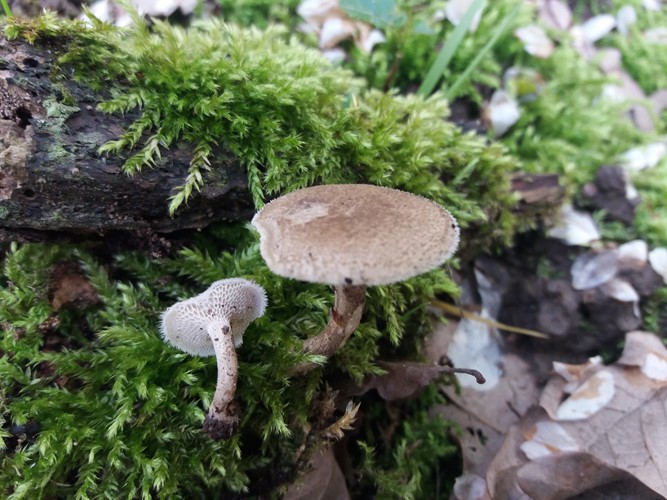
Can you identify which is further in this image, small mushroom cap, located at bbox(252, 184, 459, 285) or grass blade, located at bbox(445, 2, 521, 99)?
grass blade, located at bbox(445, 2, 521, 99)

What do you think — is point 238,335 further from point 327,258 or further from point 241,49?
point 241,49

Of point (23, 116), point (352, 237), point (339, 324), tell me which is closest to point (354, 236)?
point (352, 237)

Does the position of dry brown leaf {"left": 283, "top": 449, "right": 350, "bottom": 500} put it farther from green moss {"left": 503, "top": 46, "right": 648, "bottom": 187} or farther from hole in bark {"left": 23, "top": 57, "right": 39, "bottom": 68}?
green moss {"left": 503, "top": 46, "right": 648, "bottom": 187}

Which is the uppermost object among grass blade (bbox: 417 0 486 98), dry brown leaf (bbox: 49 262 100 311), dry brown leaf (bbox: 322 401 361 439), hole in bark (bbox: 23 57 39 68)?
grass blade (bbox: 417 0 486 98)

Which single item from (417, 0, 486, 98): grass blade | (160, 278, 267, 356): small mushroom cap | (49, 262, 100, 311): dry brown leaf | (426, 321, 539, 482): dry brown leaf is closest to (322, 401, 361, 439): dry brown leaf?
(160, 278, 267, 356): small mushroom cap

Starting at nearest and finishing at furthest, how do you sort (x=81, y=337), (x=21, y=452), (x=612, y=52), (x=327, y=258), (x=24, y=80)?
(x=327, y=258)
(x=21, y=452)
(x=24, y=80)
(x=81, y=337)
(x=612, y=52)

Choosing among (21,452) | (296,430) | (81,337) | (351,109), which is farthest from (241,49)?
(21,452)
